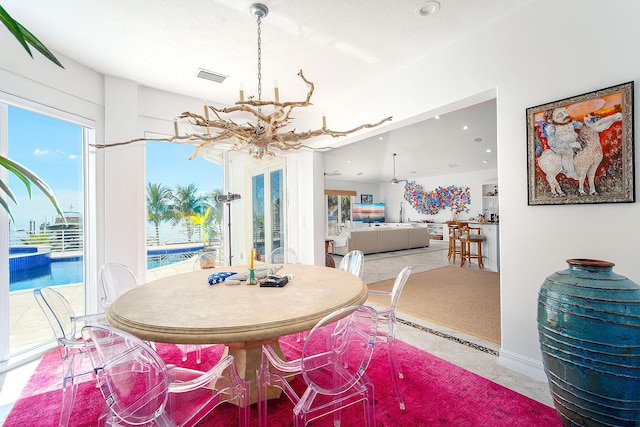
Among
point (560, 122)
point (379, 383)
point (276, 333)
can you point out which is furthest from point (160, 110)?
point (560, 122)

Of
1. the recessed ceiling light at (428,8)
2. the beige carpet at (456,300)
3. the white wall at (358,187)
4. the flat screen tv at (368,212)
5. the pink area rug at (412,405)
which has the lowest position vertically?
the pink area rug at (412,405)

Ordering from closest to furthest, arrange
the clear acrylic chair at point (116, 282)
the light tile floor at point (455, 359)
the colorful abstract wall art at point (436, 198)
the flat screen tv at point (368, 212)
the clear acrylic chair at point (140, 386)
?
the clear acrylic chair at point (140, 386), the light tile floor at point (455, 359), the clear acrylic chair at point (116, 282), the colorful abstract wall art at point (436, 198), the flat screen tv at point (368, 212)

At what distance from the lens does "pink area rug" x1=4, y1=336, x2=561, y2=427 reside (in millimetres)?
1703

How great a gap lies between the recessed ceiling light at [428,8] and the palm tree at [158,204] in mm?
3631

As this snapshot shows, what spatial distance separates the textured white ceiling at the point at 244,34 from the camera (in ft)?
7.15

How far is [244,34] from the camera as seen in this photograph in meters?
2.50

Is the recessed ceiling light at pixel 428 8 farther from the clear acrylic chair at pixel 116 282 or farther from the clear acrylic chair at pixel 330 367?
the clear acrylic chair at pixel 116 282

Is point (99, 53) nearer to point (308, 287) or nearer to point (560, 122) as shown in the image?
point (308, 287)

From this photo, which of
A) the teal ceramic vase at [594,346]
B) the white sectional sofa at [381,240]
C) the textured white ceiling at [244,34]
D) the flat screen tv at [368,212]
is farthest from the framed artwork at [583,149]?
the flat screen tv at [368,212]

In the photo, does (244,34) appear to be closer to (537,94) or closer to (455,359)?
(537,94)

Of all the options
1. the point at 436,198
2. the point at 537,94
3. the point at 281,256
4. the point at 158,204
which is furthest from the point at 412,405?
the point at 436,198

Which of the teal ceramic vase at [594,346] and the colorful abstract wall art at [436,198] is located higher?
the colorful abstract wall art at [436,198]

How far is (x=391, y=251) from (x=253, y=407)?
7.57m

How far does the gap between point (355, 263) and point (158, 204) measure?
2833mm
